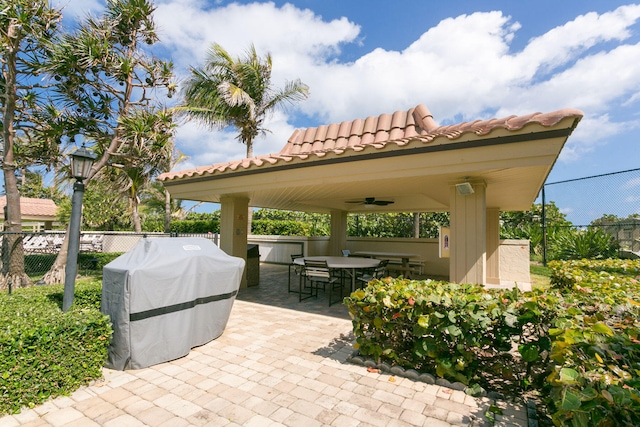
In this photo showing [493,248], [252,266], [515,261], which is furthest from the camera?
[515,261]

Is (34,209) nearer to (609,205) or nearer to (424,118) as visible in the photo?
(424,118)

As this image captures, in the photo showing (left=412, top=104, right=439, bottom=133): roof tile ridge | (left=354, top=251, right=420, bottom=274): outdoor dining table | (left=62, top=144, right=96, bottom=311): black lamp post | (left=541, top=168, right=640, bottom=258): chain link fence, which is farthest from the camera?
(left=541, top=168, right=640, bottom=258): chain link fence

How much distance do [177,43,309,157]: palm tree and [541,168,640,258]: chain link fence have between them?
38.7 feet

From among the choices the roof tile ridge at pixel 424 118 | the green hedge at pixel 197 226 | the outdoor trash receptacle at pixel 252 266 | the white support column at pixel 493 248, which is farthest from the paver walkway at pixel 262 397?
the green hedge at pixel 197 226

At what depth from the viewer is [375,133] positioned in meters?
7.46

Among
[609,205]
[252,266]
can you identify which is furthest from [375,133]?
[609,205]

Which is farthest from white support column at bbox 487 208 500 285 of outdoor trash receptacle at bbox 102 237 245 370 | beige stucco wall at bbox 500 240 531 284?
outdoor trash receptacle at bbox 102 237 245 370

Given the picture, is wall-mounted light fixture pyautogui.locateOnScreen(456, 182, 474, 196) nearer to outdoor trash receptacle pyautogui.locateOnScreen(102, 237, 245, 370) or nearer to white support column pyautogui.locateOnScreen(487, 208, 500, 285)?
outdoor trash receptacle pyautogui.locateOnScreen(102, 237, 245, 370)

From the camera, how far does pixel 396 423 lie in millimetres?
2297

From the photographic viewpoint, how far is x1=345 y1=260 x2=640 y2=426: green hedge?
4.76ft

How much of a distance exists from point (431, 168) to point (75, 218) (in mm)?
4553

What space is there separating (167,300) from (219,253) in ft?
3.39

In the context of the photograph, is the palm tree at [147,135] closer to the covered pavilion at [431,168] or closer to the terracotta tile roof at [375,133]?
the terracotta tile roof at [375,133]

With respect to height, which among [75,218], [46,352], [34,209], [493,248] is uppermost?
[34,209]
